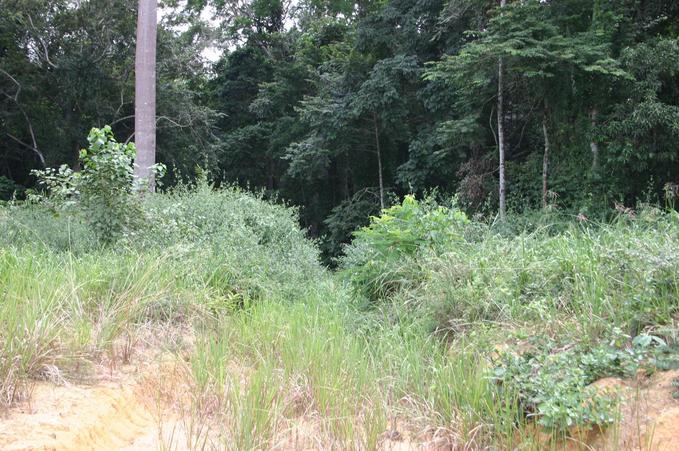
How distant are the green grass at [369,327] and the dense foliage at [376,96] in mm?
3439

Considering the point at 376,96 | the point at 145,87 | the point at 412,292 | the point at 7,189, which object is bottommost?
the point at 412,292

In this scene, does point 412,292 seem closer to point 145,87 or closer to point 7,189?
point 145,87

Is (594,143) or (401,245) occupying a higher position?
(594,143)

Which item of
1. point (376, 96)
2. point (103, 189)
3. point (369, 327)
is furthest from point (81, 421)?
point (376, 96)

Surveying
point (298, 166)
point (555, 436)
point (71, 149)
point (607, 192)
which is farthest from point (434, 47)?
point (555, 436)

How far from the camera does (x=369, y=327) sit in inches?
197

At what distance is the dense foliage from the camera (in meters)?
11.1

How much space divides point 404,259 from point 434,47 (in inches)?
562

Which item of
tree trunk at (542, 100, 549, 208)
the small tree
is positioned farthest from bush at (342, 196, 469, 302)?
tree trunk at (542, 100, 549, 208)

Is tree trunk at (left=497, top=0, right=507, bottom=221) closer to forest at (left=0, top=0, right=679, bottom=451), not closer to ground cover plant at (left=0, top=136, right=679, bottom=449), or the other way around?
forest at (left=0, top=0, right=679, bottom=451)

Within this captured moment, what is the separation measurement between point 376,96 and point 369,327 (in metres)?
13.9

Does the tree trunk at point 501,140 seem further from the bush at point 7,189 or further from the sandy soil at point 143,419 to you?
the bush at point 7,189

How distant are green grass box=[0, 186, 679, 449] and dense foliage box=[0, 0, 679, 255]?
11.3 feet

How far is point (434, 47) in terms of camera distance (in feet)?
60.7
